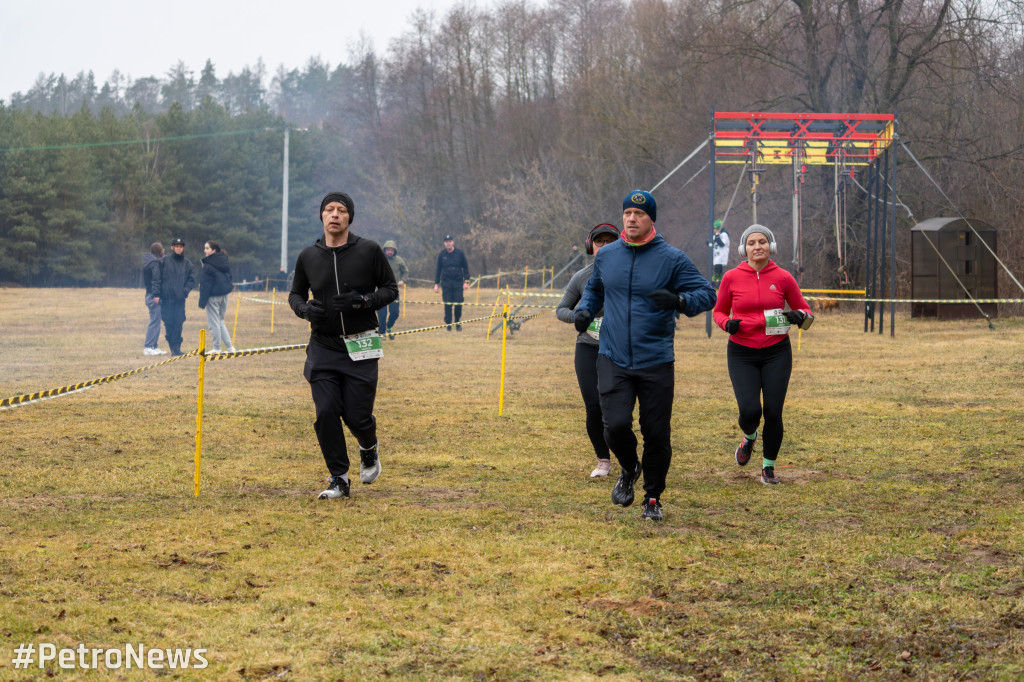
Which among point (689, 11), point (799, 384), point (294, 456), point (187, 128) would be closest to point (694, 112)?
point (689, 11)

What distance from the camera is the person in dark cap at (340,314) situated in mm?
6938

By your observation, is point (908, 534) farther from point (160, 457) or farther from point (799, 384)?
point (799, 384)

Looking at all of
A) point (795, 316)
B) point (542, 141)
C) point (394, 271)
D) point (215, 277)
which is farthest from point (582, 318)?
point (542, 141)

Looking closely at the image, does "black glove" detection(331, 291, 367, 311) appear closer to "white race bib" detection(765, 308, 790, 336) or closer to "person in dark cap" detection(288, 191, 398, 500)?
"person in dark cap" detection(288, 191, 398, 500)

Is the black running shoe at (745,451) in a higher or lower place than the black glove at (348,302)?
lower

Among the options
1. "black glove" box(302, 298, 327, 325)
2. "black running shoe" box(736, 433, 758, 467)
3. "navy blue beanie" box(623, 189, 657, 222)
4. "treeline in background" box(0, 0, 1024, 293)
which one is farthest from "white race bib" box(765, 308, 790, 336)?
"treeline in background" box(0, 0, 1024, 293)

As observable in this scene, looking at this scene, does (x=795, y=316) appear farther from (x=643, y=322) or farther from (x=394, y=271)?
(x=394, y=271)

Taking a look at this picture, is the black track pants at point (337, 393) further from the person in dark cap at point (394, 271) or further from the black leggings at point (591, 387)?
the person in dark cap at point (394, 271)

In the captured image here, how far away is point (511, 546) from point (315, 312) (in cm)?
195

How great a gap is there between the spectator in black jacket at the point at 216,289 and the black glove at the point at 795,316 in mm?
11097

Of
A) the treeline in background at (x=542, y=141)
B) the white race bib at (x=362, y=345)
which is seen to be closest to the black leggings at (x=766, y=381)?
the white race bib at (x=362, y=345)

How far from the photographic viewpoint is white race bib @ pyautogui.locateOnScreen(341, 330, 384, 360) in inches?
275

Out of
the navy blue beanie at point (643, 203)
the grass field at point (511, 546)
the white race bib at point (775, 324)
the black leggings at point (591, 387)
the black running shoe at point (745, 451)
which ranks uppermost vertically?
the navy blue beanie at point (643, 203)

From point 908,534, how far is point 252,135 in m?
64.1
